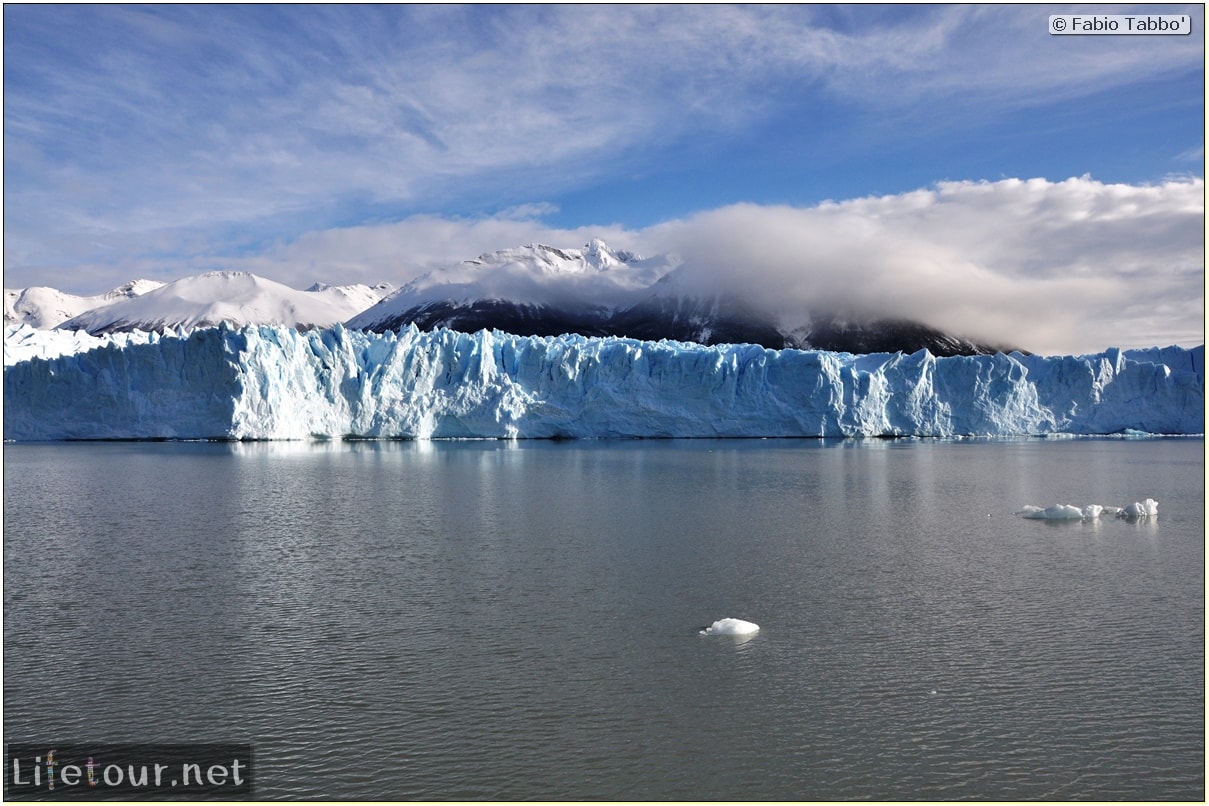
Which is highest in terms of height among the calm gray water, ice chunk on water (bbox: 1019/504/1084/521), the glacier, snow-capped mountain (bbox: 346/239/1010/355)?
snow-capped mountain (bbox: 346/239/1010/355)

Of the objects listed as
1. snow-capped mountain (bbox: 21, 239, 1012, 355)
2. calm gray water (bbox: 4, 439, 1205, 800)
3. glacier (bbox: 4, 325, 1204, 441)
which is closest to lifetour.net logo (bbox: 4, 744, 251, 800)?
calm gray water (bbox: 4, 439, 1205, 800)

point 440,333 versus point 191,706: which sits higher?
point 440,333

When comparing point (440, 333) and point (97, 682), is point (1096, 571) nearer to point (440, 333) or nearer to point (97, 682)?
point (97, 682)

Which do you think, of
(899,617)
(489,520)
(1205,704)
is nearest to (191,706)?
(899,617)

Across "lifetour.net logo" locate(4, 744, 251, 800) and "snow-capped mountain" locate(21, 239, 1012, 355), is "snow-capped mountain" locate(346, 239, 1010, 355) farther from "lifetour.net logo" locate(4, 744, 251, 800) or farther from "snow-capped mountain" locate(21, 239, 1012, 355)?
"lifetour.net logo" locate(4, 744, 251, 800)

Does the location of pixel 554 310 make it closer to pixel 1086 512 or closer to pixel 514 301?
pixel 514 301

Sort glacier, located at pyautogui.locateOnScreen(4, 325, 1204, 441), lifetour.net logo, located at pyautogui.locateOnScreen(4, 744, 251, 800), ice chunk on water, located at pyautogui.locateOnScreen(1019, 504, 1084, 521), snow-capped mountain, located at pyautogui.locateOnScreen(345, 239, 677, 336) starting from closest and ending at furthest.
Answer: lifetour.net logo, located at pyautogui.locateOnScreen(4, 744, 251, 800), ice chunk on water, located at pyautogui.locateOnScreen(1019, 504, 1084, 521), glacier, located at pyautogui.locateOnScreen(4, 325, 1204, 441), snow-capped mountain, located at pyautogui.locateOnScreen(345, 239, 677, 336)
